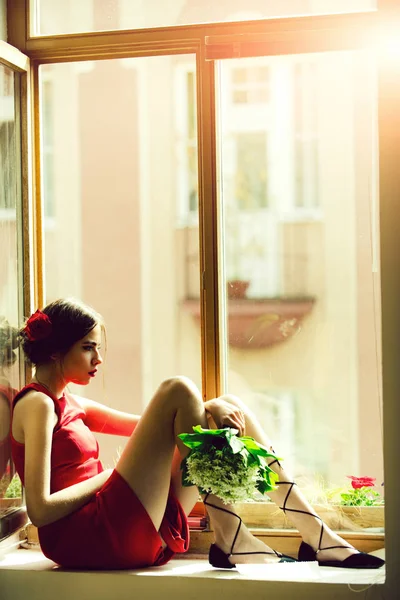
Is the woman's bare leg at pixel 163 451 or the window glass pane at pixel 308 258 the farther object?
the window glass pane at pixel 308 258

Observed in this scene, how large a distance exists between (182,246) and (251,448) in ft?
2.53

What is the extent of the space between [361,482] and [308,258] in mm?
750

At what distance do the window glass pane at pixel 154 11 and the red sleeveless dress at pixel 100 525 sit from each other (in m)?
1.26

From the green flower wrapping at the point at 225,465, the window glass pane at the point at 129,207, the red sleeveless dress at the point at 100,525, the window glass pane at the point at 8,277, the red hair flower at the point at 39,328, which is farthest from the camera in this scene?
the window glass pane at the point at 129,207

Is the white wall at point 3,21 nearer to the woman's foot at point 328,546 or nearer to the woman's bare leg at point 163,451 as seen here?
the woman's bare leg at point 163,451

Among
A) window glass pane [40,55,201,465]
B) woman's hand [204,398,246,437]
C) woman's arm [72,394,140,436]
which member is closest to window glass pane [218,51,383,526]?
window glass pane [40,55,201,465]

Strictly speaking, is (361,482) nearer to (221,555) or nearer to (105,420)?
(221,555)

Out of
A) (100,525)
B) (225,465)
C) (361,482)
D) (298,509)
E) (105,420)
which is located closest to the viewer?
(225,465)

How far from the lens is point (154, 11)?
8.87 feet

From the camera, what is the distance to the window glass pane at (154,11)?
2.62 meters

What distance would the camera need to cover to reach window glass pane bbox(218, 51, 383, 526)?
2.59m

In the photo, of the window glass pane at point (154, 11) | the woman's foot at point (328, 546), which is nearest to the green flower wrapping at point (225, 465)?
the woman's foot at point (328, 546)

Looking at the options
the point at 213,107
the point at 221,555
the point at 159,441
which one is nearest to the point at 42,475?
the point at 159,441

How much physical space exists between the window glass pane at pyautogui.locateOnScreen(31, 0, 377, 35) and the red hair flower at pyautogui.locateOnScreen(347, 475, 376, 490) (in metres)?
1.53
